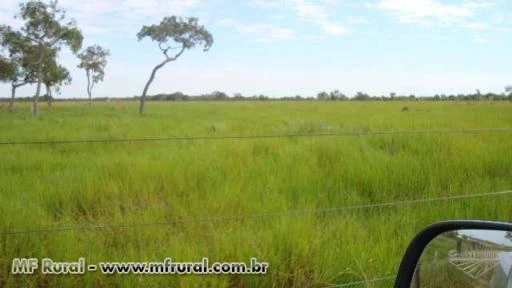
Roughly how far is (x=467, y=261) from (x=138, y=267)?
1908 mm

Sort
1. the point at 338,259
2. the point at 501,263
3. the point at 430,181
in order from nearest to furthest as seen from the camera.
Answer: the point at 501,263 < the point at 338,259 < the point at 430,181

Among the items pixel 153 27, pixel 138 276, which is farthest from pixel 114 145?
pixel 153 27

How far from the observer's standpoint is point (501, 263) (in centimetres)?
114

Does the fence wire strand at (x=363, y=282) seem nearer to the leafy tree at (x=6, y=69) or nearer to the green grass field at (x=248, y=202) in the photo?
the green grass field at (x=248, y=202)

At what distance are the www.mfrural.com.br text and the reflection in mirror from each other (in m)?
1.40

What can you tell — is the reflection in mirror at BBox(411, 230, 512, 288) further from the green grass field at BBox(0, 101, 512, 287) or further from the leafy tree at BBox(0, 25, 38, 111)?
the leafy tree at BBox(0, 25, 38, 111)

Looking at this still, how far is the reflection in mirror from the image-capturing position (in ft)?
3.73

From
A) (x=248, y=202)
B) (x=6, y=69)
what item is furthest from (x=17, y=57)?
(x=248, y=202)

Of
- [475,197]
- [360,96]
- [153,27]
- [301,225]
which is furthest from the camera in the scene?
[360,96]

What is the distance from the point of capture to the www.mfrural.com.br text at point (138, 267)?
2.50 metres

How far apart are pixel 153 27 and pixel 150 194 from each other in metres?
19.6

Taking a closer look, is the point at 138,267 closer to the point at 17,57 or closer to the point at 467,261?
the point at 467,261

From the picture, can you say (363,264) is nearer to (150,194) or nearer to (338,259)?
(338,259)

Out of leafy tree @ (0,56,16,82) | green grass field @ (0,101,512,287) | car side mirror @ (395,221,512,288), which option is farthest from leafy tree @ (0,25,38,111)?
car side mirror @ (395,221,512,288)
